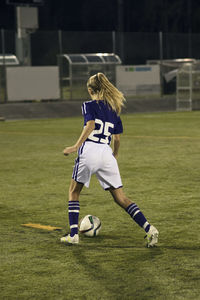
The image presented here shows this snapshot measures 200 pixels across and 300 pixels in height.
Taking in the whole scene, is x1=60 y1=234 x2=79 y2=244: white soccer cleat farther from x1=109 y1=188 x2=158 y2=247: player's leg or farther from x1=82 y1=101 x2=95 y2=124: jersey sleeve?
x1=82 y1=101 x2=95 y2=124: jersey sleeve

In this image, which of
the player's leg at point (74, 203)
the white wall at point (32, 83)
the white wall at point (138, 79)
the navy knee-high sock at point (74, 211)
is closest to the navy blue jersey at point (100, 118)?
the player's leg at point (74, 203)

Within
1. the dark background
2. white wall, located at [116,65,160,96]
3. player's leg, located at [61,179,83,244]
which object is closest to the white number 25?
player's leg, located at [61,179,83,244]

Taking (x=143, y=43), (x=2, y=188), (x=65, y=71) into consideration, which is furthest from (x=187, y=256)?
(x=143, y=43)

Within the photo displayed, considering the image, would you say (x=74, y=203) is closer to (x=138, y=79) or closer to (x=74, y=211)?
(x=74, y=211)

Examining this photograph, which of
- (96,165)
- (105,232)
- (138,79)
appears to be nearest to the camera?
(96,165)

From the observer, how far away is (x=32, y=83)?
98.9ft

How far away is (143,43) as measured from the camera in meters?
41.1

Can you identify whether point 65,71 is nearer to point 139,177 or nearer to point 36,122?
point 36,122

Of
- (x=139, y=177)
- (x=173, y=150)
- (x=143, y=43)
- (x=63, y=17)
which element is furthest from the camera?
(x=63, y=17)

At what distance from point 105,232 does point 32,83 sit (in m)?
23.4

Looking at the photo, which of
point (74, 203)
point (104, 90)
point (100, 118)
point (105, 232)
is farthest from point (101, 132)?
point (105, 232)

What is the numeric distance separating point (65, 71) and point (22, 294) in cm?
2749

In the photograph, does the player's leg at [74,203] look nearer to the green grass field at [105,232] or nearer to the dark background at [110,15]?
the green grass field at [105,232]

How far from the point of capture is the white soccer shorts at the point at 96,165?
6.30 meters
